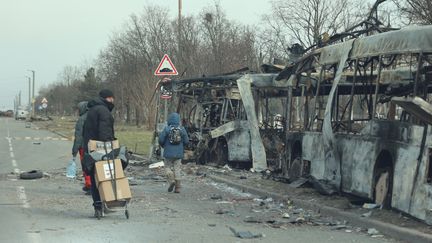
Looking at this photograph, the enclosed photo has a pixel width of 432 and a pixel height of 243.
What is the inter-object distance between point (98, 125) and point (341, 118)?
451 cm

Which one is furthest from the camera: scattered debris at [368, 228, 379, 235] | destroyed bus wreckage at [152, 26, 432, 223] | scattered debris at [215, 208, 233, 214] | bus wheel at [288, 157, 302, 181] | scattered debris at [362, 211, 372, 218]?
bus wheel at [288, 157, 302, 181]

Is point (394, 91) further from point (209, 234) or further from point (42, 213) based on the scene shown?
point (42, 213)

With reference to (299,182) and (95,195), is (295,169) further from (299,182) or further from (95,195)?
(95,195)

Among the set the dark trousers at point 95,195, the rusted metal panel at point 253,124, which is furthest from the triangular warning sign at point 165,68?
the dark trousers at point 95,195

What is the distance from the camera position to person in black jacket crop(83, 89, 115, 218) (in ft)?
29.0

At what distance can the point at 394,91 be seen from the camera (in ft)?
34.7

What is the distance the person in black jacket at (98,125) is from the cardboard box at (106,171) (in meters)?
0.25

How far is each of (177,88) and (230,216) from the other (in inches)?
369

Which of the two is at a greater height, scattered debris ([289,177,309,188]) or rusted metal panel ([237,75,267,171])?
rusted metal panel ([237,75,267,171])

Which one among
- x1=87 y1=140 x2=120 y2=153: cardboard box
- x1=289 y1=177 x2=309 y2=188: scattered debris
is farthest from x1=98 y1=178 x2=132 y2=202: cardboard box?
x1=289 y1=177 x2=309 y2=188: scattered debris

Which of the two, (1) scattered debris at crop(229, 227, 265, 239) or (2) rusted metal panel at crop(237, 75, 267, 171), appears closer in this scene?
(1) scattered debris at crop(229, 227, 265, 239)

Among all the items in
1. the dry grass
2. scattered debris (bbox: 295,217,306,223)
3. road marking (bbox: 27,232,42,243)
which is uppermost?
scattered debris (bbox: 295,217,306,223)

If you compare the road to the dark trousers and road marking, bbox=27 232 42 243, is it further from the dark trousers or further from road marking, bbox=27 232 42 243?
the dark trousers

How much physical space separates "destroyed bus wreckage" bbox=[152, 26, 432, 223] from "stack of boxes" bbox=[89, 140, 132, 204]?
371cm
